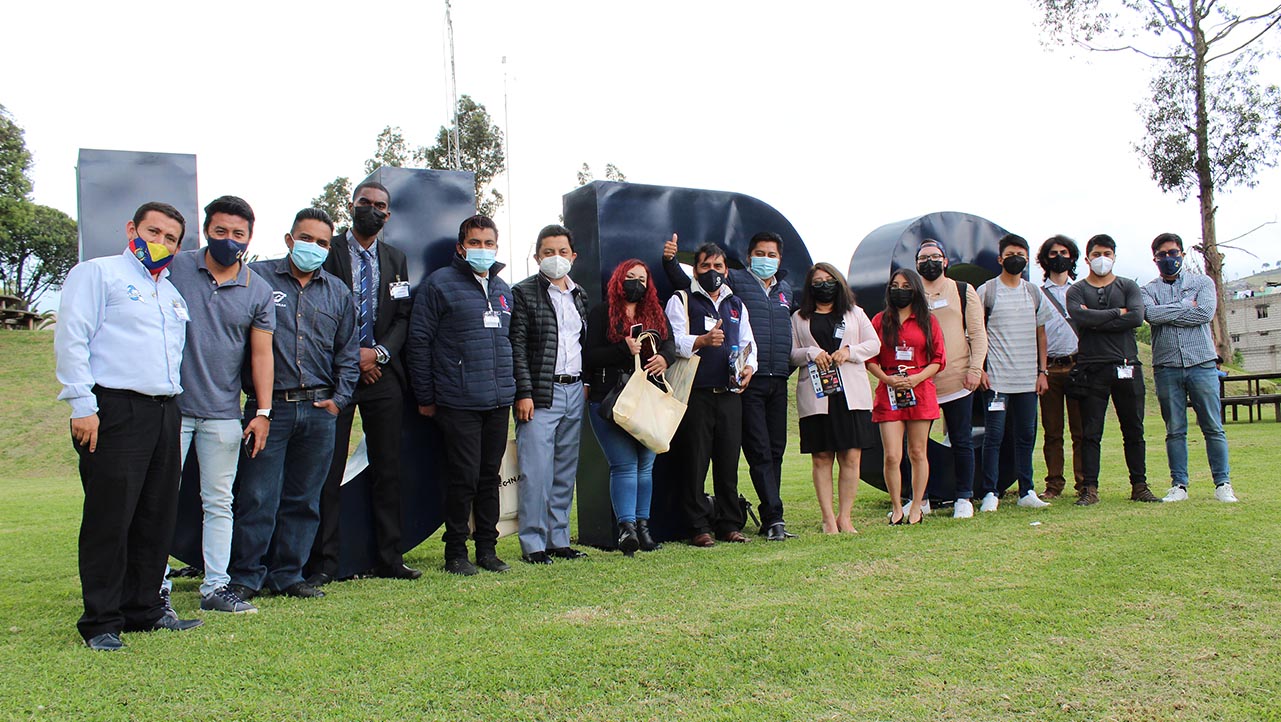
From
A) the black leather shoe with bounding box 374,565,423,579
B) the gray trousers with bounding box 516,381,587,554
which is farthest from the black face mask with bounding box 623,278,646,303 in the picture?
the black leather shoe with bounding box 374,565,423,579

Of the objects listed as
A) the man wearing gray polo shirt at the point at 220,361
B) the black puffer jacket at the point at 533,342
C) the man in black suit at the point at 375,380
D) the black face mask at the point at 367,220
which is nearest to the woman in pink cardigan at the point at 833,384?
the black puffer jacket at the point at 533,342

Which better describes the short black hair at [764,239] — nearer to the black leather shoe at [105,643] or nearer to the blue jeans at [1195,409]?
the blue jeans at [1195,409]

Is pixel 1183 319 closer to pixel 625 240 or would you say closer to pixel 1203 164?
pixel 625 240

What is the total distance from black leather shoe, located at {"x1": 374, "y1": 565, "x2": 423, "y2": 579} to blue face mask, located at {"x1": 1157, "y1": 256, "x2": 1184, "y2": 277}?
5.69 m

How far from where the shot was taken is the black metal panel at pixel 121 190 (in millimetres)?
4824

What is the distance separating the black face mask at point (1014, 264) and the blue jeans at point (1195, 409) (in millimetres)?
1187

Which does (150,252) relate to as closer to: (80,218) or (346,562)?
(80,218)

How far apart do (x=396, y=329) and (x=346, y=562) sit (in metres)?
1.36

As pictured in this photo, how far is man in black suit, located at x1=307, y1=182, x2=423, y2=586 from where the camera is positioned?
5086 mm

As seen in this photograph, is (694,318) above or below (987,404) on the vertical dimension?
above

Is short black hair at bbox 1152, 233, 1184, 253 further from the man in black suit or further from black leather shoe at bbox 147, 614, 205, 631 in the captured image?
black leather shoe at bbox 147, 614, 205, 631

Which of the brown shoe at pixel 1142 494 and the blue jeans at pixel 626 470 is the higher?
the blue jeans at pixel 626 470

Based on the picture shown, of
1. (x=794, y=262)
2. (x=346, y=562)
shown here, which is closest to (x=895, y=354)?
(x=794, y=262)

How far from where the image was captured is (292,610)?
4.29m
